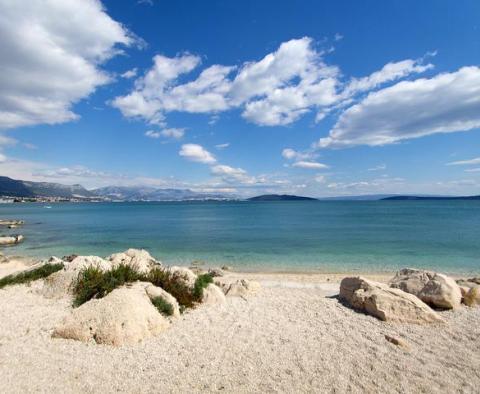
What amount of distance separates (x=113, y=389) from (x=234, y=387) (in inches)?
96.4

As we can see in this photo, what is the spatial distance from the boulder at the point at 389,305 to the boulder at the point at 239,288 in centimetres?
395

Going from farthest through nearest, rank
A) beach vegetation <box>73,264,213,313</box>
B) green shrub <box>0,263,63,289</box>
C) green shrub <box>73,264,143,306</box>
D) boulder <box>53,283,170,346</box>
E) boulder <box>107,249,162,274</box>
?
boulder <box>107,249,162,274</box>
green shrub <box>0,263,63,289</box>
beach vegetation <box>73,264,213,313</box>
green shrub <box>73,264,143,306</box>
boulder <box>53,283,170,346</box>

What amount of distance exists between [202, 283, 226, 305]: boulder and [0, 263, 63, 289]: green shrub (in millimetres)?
7169

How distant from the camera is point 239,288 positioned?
13023 millimetres

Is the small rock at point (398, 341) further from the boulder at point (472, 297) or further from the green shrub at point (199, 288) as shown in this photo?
the green shrub at point (199, 288)

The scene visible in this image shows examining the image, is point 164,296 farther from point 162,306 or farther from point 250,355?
point 250,355

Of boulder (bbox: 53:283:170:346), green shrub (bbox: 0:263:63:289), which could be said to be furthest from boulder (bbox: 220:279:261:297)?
green shrub (bbox: 0:263:63:289)

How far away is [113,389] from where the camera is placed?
6215 millimetres

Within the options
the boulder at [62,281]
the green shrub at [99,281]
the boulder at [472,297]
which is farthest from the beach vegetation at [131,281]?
the boulder at [472,297]

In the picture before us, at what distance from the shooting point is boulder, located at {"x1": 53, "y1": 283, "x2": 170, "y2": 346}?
26.4 feet

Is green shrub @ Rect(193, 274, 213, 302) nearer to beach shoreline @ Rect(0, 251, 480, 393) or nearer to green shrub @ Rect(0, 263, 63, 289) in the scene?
beach shoreline @ Rect(0, 251, 480, 393)

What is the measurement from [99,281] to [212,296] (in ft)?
13.4

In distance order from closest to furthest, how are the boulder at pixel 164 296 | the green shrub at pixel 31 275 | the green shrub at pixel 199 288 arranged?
the boulder at pixel 164 296 < the green shrub at pixel 199 288 < the green shrub at pixel 31 275

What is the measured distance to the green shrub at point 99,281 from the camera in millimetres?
10531
